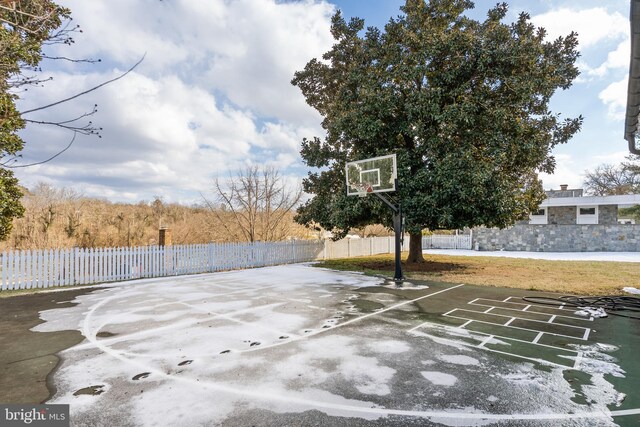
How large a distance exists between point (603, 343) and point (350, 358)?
401 centimetres

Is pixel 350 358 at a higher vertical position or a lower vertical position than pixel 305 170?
lower

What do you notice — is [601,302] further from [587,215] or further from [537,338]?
[587,215]

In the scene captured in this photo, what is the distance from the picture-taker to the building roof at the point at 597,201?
22.3 m

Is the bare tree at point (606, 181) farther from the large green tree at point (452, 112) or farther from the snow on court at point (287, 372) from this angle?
the snow on court at point (287, 372)

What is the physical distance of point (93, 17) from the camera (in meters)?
2.61

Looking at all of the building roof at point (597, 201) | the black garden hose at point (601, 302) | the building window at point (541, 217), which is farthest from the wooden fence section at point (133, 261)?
the building window at point (541, 217)

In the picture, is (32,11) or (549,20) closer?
(32,11)

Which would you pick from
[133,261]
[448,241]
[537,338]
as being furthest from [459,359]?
[448,241]

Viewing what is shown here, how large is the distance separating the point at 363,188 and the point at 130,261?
341 inches

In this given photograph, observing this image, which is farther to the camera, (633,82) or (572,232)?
(572,232)

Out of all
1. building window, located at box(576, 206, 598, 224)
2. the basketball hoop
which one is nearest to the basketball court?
the basketball hoop

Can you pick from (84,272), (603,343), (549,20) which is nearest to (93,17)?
(603,343)

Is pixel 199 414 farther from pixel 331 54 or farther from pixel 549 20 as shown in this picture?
pixel 549 20

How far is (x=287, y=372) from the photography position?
374 centimetres
